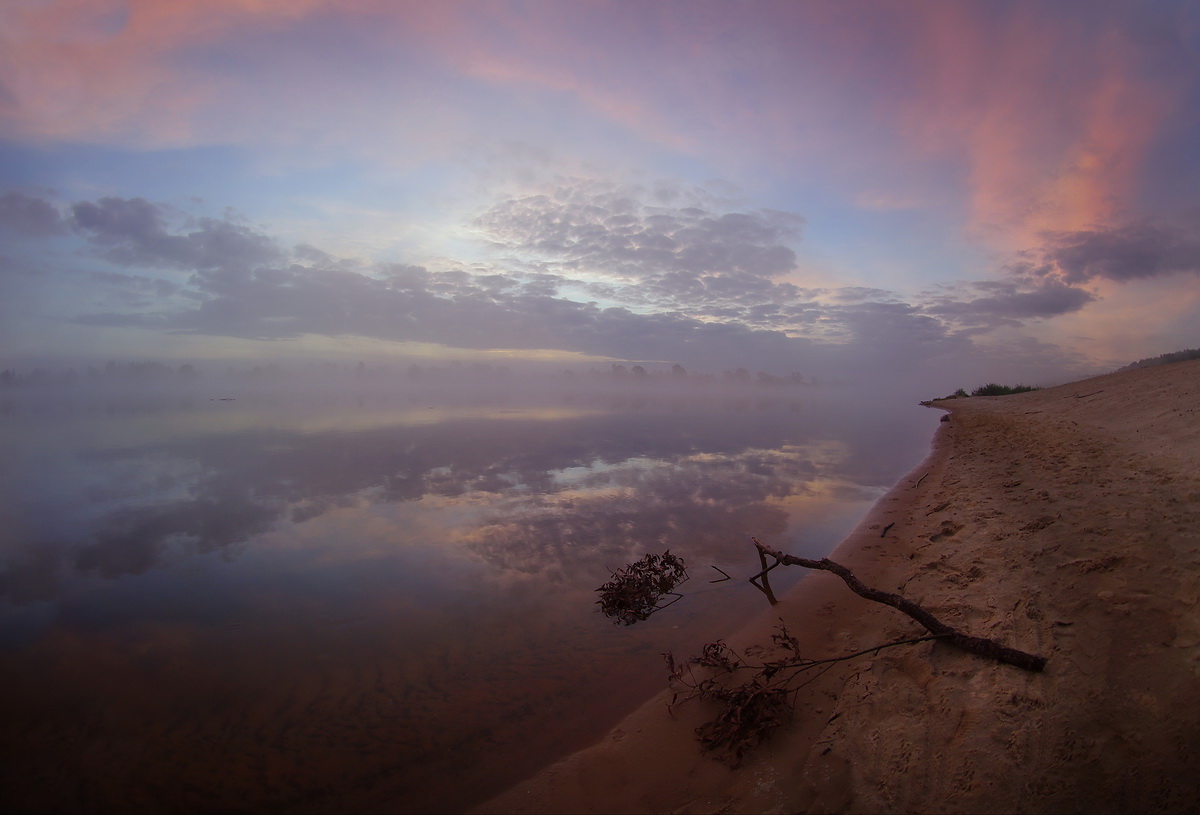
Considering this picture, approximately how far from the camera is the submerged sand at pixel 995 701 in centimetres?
322

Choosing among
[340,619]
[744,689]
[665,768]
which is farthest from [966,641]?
[340,619]

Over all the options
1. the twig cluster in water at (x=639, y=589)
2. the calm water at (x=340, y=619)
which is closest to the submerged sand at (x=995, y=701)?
the calm water at (x=340, y=619)

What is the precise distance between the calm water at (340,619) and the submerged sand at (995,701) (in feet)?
3.07

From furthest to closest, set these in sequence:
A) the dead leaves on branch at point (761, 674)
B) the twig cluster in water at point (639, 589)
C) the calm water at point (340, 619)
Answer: the twig cluster in water at point (639, 589) → the calm water at point (340, 619) → the dead leaves on branch at point (761, 674)

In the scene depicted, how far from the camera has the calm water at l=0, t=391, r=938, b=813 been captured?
4695 millimetres

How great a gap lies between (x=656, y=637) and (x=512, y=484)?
10085 mm

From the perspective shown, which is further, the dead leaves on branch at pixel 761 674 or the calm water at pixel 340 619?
the calm water at pixel 340 619

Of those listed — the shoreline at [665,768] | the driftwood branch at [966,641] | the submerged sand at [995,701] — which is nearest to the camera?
the submerged sand at [995,701]

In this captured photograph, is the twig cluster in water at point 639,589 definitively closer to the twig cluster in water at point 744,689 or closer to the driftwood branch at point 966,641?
the twig cluster in water at point 744,689

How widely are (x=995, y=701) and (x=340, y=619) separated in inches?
330

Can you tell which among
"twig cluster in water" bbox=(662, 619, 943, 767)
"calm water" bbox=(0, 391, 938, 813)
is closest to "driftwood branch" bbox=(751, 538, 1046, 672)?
"twig cluster in water" bbox=(662, 619, 943, 767)

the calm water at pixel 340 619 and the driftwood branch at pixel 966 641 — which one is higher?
the driftwood branch at pixel 966 641

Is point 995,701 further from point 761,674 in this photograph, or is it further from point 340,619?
point 340,619

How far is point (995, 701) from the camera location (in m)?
3.87
